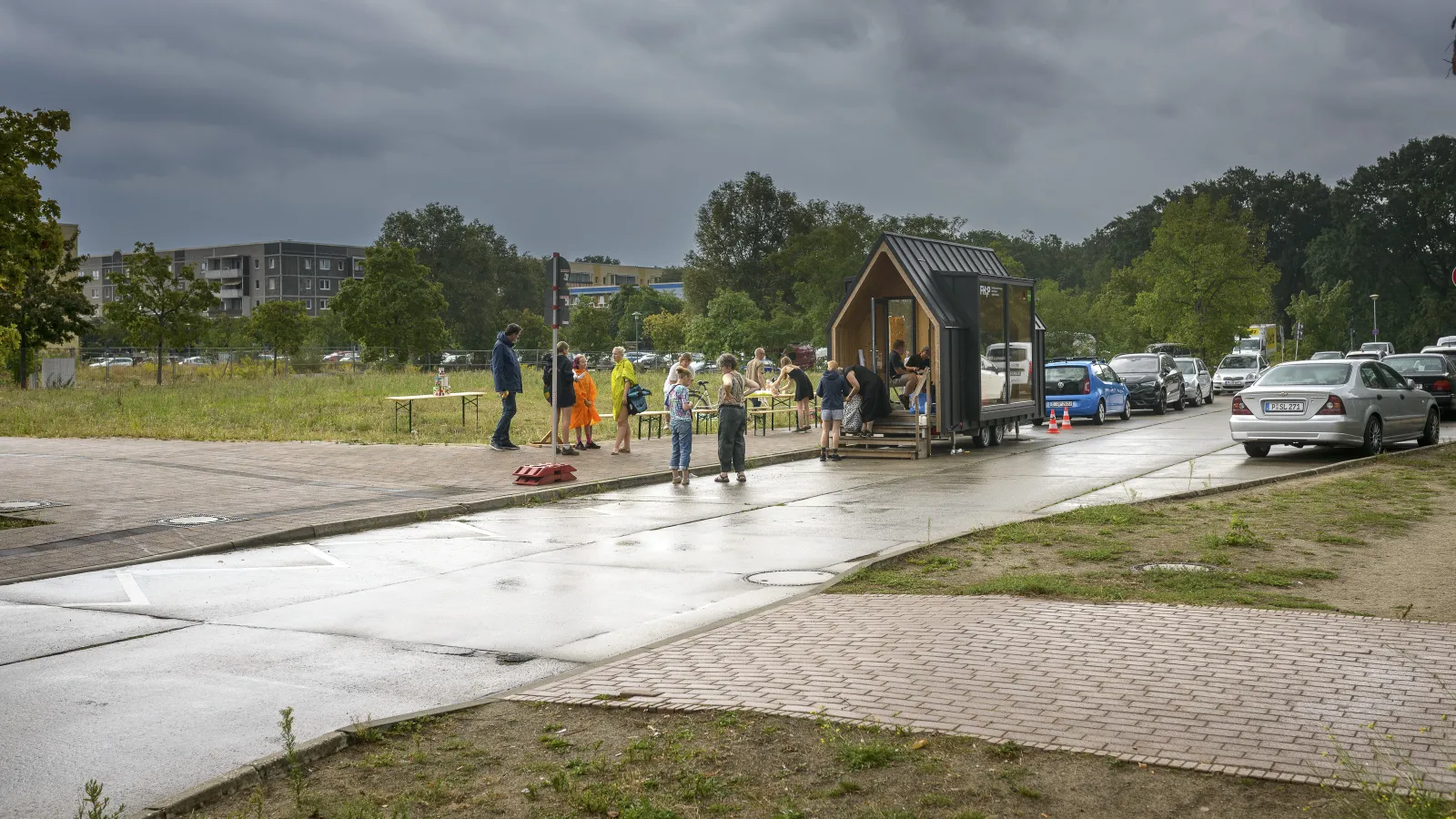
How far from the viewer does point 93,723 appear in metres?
5.89

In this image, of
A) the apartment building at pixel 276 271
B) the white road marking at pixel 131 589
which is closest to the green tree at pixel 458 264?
the apartment building at pixel 276 271

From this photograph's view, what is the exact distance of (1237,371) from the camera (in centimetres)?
4597

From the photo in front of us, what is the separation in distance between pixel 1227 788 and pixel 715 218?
93747 mm

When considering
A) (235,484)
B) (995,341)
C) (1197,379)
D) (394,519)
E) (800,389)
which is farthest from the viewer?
(1197,379)

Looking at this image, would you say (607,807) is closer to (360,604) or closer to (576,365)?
(360,604)

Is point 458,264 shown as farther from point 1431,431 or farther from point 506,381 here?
point 1431,431

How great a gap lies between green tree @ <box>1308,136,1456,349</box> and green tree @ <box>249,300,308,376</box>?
7454cm

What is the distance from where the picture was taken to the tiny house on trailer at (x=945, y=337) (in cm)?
2189

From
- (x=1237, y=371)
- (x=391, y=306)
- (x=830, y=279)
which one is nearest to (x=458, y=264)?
(x=830, y=279)

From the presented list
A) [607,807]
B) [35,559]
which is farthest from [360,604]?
[607,807]

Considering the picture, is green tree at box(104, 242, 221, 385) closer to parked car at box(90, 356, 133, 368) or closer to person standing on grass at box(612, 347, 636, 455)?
parked car at box(90, 356, 133, 368)

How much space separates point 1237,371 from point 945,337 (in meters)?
28.6

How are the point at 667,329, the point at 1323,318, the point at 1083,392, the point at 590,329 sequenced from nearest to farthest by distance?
the point at 1083,392 → the point at 1323,318 → the point at 667,329 → the point at 590,329

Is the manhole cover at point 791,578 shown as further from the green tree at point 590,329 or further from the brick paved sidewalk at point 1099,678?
the green tree at point 590,329
